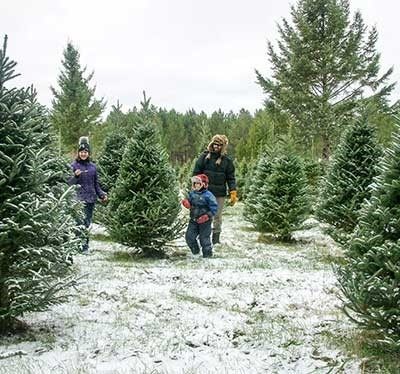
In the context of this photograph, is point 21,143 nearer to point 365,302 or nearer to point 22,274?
point 22,274

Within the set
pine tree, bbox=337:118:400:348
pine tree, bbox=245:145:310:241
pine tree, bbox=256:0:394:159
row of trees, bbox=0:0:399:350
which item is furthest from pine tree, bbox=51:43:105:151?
pine tree, bbox=337:118:400:348

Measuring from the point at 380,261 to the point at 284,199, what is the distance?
8521 mm

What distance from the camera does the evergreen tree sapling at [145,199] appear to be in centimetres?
952

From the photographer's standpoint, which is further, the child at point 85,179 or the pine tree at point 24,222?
the child at point 85,179

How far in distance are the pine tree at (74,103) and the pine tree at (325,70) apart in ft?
43.9

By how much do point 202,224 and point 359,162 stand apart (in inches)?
138

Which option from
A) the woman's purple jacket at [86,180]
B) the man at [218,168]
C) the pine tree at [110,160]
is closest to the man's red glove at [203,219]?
the man at [218,168]

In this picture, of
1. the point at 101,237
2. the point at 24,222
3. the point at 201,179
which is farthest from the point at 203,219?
the point at 24,222

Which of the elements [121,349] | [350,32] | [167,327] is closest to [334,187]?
[167,327]

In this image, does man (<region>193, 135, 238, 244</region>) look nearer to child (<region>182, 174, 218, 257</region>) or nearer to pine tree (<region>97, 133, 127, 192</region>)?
child (<region>182, 174, 218, 257</region>)

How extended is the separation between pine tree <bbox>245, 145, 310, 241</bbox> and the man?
2173mm

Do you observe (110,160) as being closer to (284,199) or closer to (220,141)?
(220,141)

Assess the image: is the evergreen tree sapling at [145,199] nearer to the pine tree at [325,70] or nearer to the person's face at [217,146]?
the person's face at [217,146]

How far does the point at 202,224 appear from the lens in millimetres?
9969
